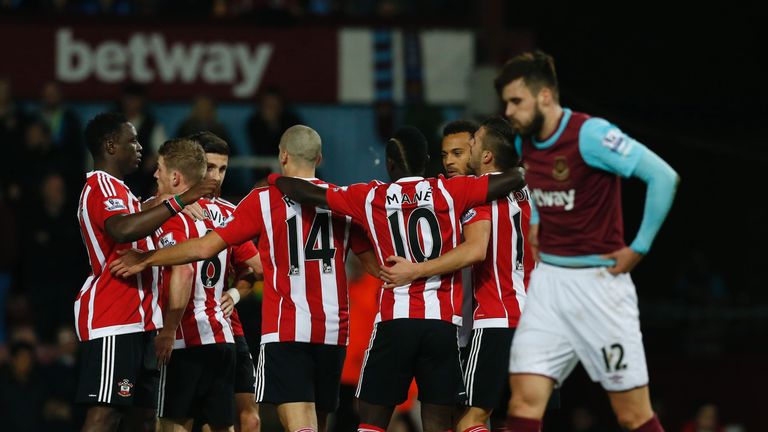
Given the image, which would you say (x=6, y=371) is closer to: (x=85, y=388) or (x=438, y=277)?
(x=85, y=388)

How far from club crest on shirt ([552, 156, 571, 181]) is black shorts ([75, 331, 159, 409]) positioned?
2.77 metres

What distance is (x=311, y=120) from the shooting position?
16109mm

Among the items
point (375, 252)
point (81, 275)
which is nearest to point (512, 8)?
point (81, 275)

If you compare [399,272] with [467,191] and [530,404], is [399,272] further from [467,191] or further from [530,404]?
[530,404]

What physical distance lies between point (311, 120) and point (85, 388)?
29.1 ft

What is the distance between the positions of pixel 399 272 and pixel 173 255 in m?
1.35

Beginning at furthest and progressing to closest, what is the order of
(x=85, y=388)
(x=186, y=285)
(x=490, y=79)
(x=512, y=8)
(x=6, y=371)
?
→ (x=512, y=8) → (x=490, y=79) → (x=6, y=371) → (x=186, y=285) → (x=85, y=388)

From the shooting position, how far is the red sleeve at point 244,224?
7.72 metres

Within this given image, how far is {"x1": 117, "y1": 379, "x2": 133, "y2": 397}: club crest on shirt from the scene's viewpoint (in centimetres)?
756

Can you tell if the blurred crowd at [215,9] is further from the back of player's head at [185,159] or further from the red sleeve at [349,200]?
the red sleeve at [349,200]

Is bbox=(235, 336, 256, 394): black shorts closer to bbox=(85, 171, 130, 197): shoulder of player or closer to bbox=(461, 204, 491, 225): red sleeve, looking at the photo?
bbox=(85, 171, 130, 197): shoulder of player

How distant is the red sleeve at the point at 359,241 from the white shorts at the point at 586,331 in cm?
163

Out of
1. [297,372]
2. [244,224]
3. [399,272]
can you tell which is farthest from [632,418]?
[244,224]

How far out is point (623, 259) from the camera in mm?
6625
